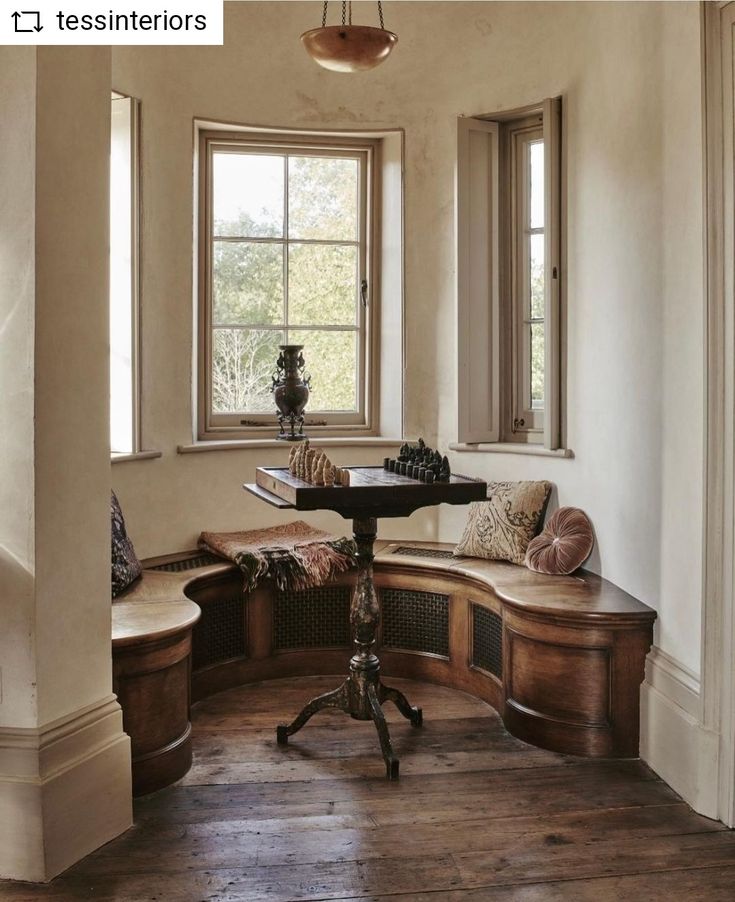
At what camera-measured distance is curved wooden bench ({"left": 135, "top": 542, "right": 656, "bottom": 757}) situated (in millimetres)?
3686

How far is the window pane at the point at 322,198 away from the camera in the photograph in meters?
5.20

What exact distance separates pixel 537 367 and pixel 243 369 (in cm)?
155

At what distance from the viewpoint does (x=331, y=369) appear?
5336 millimetres

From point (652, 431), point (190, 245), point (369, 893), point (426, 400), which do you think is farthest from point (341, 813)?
point (190, 245)

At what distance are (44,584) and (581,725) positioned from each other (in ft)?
6.82

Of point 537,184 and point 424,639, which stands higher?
point 537,184

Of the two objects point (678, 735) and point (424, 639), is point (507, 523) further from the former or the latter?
point (678, 735)

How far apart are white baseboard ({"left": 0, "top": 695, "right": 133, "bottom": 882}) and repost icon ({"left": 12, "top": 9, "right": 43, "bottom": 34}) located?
6.64ft

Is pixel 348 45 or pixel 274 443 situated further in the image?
pixel 274 443

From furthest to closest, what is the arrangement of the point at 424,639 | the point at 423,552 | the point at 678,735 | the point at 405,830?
the point at 423,552 → the point at 424,639 → the point at 678,735 → the point at 405,830

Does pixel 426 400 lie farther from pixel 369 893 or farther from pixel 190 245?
pixel 369 893

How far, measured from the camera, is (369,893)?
2.72 metres

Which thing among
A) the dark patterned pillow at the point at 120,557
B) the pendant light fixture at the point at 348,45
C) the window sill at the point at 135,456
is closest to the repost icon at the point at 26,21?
the pendant light fixture at the point at 348,45

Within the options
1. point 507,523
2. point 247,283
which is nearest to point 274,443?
point 247,283
